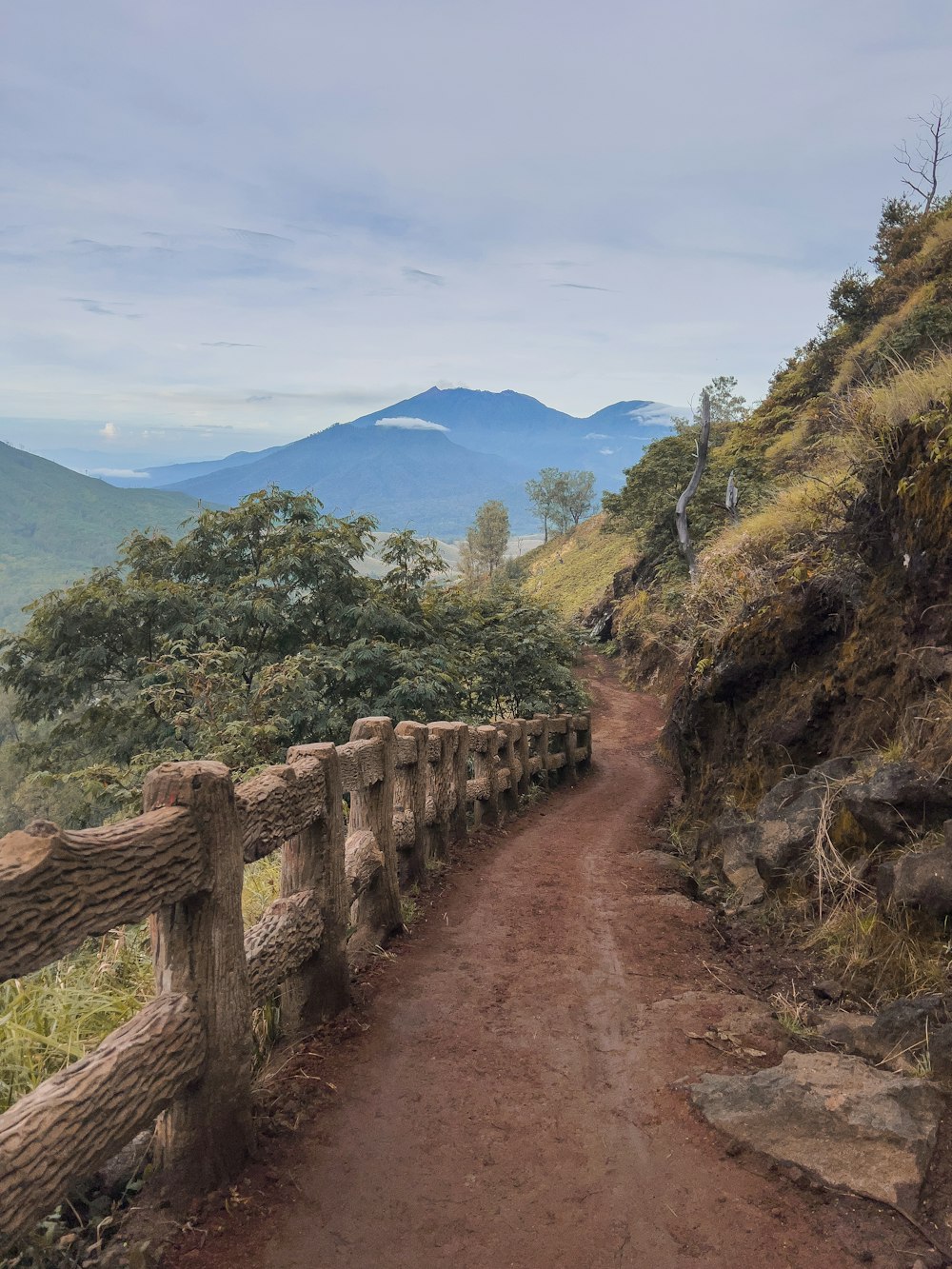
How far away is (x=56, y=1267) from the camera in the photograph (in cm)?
232

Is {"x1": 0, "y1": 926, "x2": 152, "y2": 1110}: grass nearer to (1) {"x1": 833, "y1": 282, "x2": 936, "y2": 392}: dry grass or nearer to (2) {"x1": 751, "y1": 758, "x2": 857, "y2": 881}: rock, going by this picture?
(2) {"x1": 751, "y1": 758, "x2": 857, "y2": 881}: rock

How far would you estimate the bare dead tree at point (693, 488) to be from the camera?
73.9 feet

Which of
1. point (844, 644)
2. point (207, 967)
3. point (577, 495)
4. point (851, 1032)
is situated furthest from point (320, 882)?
point (577, 495)

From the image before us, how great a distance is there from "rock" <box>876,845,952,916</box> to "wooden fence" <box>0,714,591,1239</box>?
280 centimetres

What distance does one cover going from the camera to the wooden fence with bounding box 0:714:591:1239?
2035mm

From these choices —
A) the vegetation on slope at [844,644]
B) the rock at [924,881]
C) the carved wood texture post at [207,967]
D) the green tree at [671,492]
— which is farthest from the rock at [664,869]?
the green tree at [671,492]

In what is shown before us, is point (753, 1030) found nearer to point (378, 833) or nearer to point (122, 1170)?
point (378, 833)

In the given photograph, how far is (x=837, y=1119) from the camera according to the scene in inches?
117

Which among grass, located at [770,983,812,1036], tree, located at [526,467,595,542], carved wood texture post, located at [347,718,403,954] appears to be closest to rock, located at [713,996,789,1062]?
grass, located at [770,983,812,1036]

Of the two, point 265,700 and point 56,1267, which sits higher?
point 265,700

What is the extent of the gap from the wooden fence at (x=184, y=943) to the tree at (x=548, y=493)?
94.7 metres

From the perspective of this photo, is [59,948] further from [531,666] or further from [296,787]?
[531,666]

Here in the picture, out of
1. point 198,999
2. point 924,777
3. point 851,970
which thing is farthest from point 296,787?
point 924,777

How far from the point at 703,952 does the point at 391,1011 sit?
2184mm
